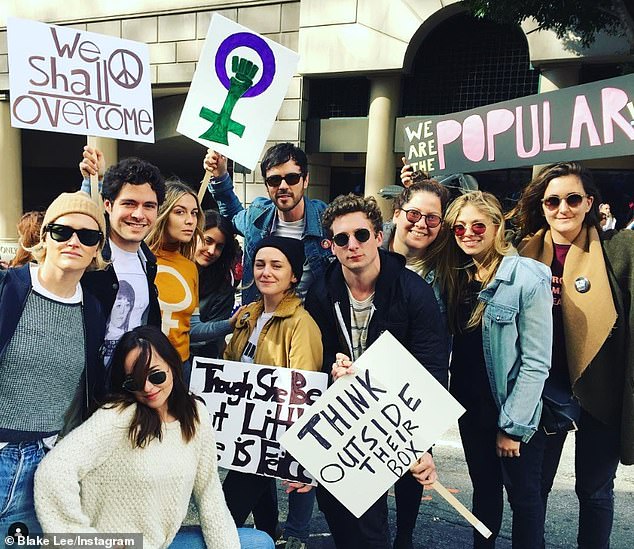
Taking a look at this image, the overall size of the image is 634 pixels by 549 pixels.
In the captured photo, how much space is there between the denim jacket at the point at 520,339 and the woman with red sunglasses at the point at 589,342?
24 cm

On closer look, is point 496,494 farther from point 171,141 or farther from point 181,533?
point 171,141

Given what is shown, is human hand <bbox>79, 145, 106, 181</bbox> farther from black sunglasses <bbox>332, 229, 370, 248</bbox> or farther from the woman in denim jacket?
the woman in denim jacket

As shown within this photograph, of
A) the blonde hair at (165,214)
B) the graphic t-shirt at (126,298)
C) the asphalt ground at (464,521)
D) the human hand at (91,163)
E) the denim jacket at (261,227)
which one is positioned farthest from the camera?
the denim jacket at (261,227)

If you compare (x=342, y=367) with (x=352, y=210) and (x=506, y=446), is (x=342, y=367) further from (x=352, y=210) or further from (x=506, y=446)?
(x=506, y=446)

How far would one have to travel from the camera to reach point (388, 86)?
10.4 m

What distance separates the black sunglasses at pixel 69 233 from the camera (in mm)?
2094

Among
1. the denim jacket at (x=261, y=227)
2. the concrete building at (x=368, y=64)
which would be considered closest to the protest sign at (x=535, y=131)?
the denim jacket at (x=261, y=227)

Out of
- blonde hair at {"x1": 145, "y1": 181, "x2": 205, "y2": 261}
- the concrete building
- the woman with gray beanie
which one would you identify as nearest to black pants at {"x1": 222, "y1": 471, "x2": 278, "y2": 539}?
the woman with gray beanie

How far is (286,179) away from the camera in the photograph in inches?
133

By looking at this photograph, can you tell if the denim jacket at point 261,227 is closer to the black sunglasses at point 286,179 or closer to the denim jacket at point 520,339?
the black sunglasses at point 286,179

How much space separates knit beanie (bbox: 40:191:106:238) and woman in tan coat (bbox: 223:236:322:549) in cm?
80

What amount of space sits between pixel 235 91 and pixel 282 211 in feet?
2.57

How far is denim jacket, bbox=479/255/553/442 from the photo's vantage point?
2549 mm

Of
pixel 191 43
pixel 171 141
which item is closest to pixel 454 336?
pixel 191 43
